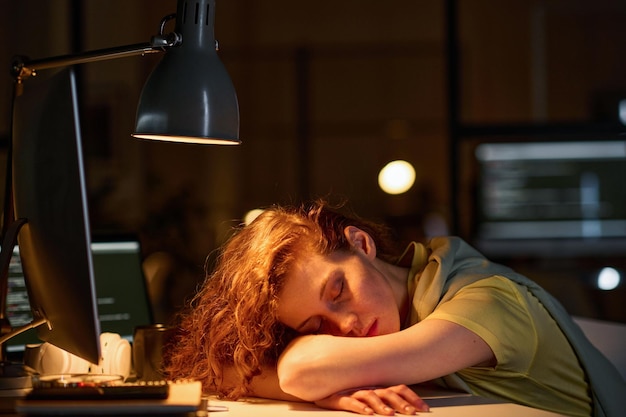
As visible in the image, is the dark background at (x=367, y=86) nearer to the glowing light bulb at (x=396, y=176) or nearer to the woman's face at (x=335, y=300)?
the glowing light bulb at (x=396, y=176)

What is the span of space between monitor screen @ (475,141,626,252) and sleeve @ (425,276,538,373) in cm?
372

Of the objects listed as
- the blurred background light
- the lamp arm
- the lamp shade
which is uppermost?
the lamp arm

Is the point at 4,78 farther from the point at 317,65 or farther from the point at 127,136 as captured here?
the point at 317,65

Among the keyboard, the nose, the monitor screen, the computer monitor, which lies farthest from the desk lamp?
the monitor screen

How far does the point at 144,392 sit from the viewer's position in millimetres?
1306

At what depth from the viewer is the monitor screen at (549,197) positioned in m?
5.37

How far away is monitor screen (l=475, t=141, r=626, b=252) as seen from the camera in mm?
5371

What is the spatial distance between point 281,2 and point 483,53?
172 centimetres

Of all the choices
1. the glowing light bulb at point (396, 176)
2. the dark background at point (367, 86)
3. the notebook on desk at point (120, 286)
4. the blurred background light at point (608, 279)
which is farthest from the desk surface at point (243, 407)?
the dark background at point (367, 86)

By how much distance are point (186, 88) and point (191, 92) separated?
11 millimetres

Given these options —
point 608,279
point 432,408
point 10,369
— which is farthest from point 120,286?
point 608,279

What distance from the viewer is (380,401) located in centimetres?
144

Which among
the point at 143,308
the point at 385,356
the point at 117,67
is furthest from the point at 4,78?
the point at 385,356

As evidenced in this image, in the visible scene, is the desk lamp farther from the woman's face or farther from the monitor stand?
the woman's face
